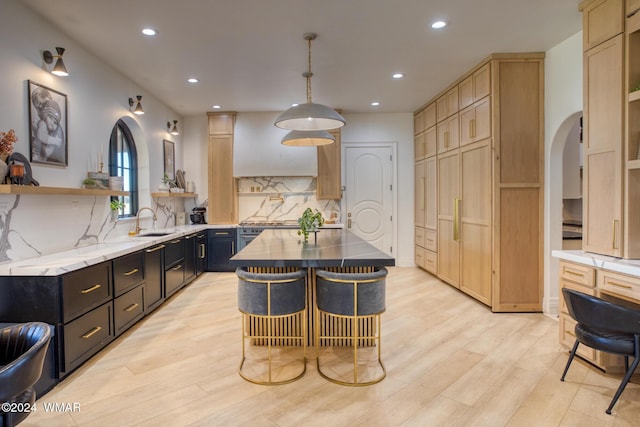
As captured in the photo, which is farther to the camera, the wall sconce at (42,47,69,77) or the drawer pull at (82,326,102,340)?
the wall sconce at (42,47,69,77)

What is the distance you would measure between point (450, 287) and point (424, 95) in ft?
9.58

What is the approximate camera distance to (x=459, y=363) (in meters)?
2.79

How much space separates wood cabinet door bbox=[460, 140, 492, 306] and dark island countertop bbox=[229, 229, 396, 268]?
174 cm

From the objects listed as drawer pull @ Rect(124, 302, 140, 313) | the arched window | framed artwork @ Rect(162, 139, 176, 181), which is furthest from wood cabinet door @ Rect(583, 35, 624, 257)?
framed artwork @ Rect(162, 139, 176, 181)

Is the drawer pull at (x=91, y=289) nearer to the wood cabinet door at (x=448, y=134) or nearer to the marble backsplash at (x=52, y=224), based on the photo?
the marble backsplash at (x=52, y=224)

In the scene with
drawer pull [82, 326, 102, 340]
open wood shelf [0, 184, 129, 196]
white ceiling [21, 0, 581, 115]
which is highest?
white ceiling [21, 0, 581, 115]

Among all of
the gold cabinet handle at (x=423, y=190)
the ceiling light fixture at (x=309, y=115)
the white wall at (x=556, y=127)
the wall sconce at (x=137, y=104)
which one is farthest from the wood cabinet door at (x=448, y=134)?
the wall sconce at (x=137, y=104)

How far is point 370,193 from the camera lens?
6641 mm

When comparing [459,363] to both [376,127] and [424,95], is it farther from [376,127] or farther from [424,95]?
[376,127]

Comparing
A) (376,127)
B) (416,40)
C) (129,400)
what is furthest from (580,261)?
(376,127)

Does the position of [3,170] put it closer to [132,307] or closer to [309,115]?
[132,307]

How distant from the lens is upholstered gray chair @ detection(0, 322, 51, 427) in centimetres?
132

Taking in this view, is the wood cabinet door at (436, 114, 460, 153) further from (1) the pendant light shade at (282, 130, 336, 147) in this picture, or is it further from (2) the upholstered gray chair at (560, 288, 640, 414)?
(2) the upholstered gray chair at (560, 288, 640, 414)

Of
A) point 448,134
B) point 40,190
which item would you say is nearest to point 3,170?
point 40,190
